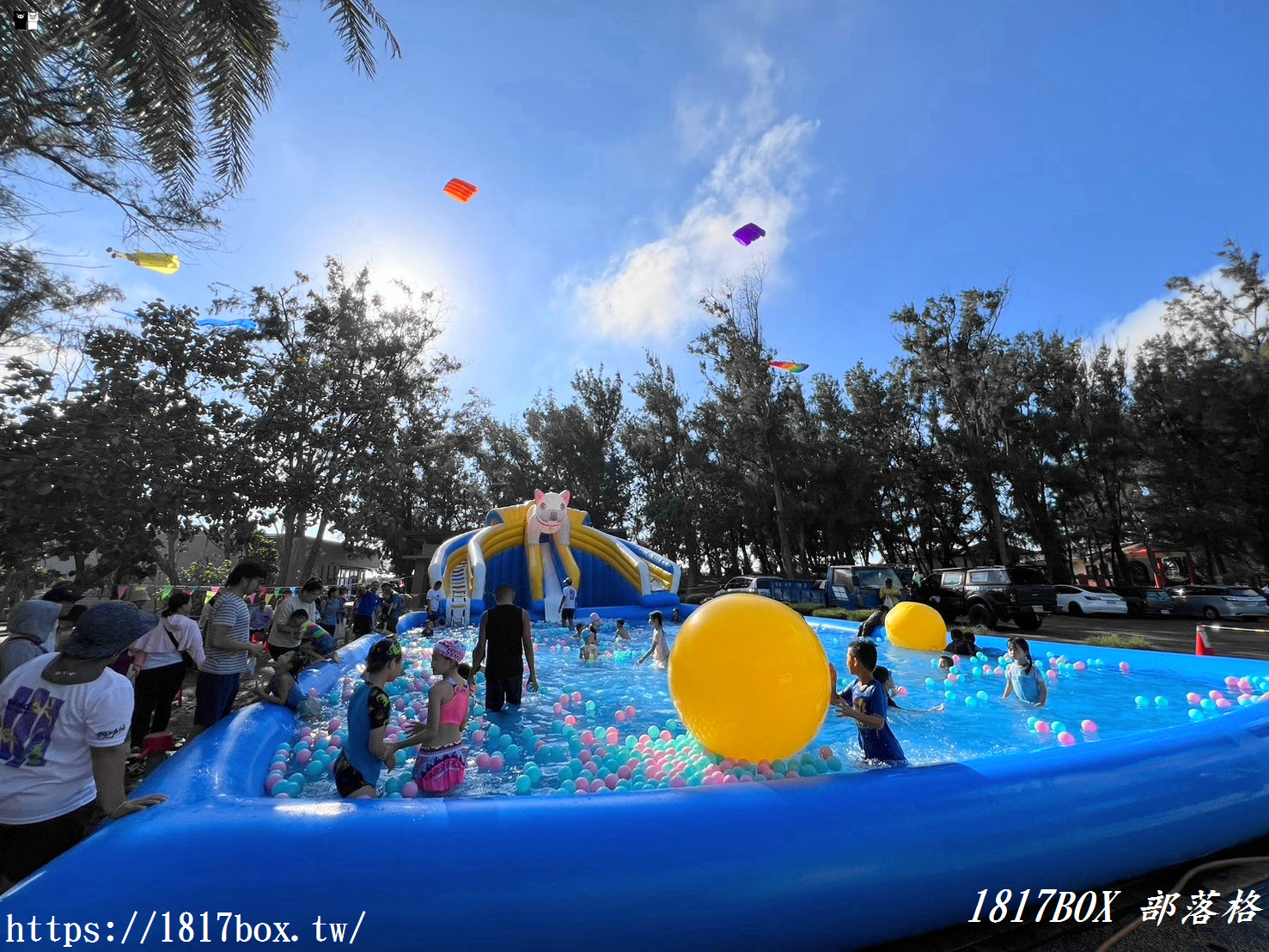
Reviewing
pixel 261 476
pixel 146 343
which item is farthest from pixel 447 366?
pixel 146 343

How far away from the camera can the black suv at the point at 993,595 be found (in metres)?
15.0

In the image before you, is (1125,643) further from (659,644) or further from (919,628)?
(659,644)

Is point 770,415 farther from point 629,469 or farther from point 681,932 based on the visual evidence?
point 681,932

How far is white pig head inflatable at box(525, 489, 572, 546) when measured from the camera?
17.7 metres

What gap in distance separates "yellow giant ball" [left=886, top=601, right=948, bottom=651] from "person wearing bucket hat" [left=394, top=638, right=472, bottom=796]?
8573 millimetres

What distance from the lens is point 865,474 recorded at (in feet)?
98.9

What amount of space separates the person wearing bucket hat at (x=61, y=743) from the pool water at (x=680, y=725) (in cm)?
172

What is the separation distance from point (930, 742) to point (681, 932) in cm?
439

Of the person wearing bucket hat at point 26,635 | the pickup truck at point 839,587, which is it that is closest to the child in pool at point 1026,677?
the person wearing bucket hat at point 26,635

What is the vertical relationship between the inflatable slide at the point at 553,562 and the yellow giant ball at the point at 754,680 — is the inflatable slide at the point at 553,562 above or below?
above

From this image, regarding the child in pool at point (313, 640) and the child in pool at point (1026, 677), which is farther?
the child in pool at point (313, 640)

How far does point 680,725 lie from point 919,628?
592 centimetres

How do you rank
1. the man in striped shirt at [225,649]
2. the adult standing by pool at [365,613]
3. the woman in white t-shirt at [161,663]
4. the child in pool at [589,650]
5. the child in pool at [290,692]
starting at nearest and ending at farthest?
1. the man in striped shirt at [225,649]
2. the woman in white t-shirt at [161,663]
3. the child in pool at [290,692]
4. the child in pool at [589,650]
5. the adult standing by pool at [365,613]

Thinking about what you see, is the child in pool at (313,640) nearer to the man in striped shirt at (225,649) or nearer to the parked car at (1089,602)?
the man in striped shirt at (225,649)
